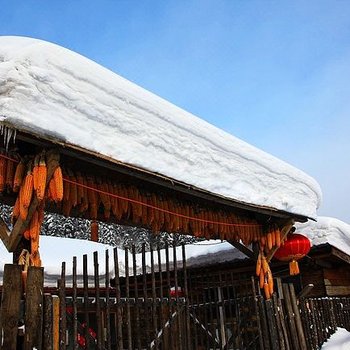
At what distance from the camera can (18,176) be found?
4.12 m

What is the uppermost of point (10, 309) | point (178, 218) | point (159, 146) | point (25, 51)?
point (25, 51)

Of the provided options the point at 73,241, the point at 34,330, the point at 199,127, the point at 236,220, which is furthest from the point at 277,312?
the point at 73,241

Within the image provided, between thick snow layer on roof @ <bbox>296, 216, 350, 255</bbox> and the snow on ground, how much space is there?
1.81m

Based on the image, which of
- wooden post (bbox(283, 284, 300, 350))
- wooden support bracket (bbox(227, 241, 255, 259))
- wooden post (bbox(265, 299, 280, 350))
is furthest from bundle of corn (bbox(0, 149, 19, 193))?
wooden post (bbox(283, 284, 300, 350))

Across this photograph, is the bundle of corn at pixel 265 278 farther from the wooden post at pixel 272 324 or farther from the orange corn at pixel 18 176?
the orange corn at pixel 18 176

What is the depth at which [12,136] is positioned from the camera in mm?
3818

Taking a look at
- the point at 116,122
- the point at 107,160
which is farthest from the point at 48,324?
the point at 116,122

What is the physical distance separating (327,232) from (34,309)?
7468 millimetres

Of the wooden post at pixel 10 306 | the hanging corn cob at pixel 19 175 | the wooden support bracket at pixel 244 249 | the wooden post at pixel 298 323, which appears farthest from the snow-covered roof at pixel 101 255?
the wooden post at pixel 10 306

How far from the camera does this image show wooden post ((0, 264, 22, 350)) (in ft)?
11.6

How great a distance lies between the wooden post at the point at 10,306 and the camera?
3539mm

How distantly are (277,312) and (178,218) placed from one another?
2.30 meters

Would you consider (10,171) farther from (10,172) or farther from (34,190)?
(34,190)

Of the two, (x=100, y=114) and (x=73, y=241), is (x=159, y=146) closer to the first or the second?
(x=100, y=114)
